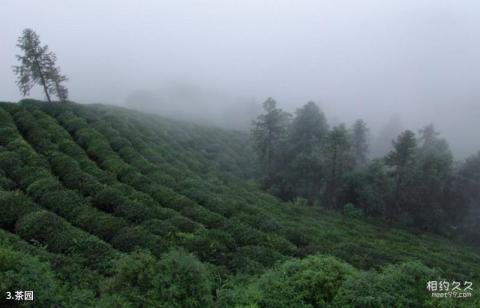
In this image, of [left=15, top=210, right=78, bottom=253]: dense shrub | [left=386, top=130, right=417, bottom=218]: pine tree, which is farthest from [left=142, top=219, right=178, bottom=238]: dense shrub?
[left=386, top=130, right=417, bottom=218]: pine tree

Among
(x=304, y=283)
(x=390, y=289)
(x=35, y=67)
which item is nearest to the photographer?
(x=390, y=289)

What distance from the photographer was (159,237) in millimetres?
24500

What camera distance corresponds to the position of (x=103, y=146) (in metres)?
38.8

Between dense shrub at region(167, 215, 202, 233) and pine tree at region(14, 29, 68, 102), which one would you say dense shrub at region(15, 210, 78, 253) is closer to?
dense shrub at region(167, 215, 202, 233)

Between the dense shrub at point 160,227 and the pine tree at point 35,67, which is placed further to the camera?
the pine tree at point 35,67

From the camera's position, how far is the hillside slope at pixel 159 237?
15.7 meters

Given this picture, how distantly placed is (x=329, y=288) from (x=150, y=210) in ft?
48.4

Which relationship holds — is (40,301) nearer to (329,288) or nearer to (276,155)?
(329,288)

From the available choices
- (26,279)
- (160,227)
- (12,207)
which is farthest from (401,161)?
(26,279)

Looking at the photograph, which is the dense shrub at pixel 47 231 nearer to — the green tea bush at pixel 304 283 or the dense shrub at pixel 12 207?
the dense shrub at pixel 12 207

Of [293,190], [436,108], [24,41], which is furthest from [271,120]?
[436,108]

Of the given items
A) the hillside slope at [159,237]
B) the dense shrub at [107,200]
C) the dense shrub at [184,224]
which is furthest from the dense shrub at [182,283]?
the dense shrub at [107,200]

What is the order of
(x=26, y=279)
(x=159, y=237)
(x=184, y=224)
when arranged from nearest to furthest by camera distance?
1. (x=26, y=279)
2. (x=159, y=237)
3. (x=184, y=224)

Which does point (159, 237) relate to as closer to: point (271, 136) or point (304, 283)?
point (304, 283)
